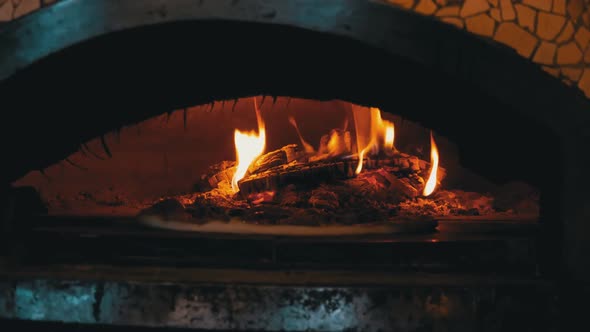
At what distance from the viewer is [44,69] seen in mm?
2391

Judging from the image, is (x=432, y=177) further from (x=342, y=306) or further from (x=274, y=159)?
(x=342, y=306)

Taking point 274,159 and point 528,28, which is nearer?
point 528,28

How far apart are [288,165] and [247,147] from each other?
1.46ft

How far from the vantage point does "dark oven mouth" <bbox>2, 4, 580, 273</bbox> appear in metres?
2.32

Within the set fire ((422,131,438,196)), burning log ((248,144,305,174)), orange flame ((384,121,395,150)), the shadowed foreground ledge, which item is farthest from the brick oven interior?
orange flame ((384,121,395,150))

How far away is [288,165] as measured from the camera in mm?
3328

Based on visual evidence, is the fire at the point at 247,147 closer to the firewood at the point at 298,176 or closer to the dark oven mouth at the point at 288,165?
the dark oven mouth at the point at 288,165

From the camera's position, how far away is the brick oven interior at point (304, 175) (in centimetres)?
209

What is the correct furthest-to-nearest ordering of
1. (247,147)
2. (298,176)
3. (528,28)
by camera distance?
1. (247,147)
2. (298,176)
3. (528,28)

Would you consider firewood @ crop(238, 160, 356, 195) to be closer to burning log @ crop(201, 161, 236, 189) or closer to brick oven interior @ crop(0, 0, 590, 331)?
brick oven interior @ crop(0, 0, 590, 331)

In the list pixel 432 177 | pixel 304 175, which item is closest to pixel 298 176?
pixel 304 175

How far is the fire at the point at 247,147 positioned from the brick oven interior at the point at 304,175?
30 centimetres

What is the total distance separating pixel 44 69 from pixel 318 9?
126 cm

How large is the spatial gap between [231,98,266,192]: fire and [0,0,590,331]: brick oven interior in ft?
0.98
